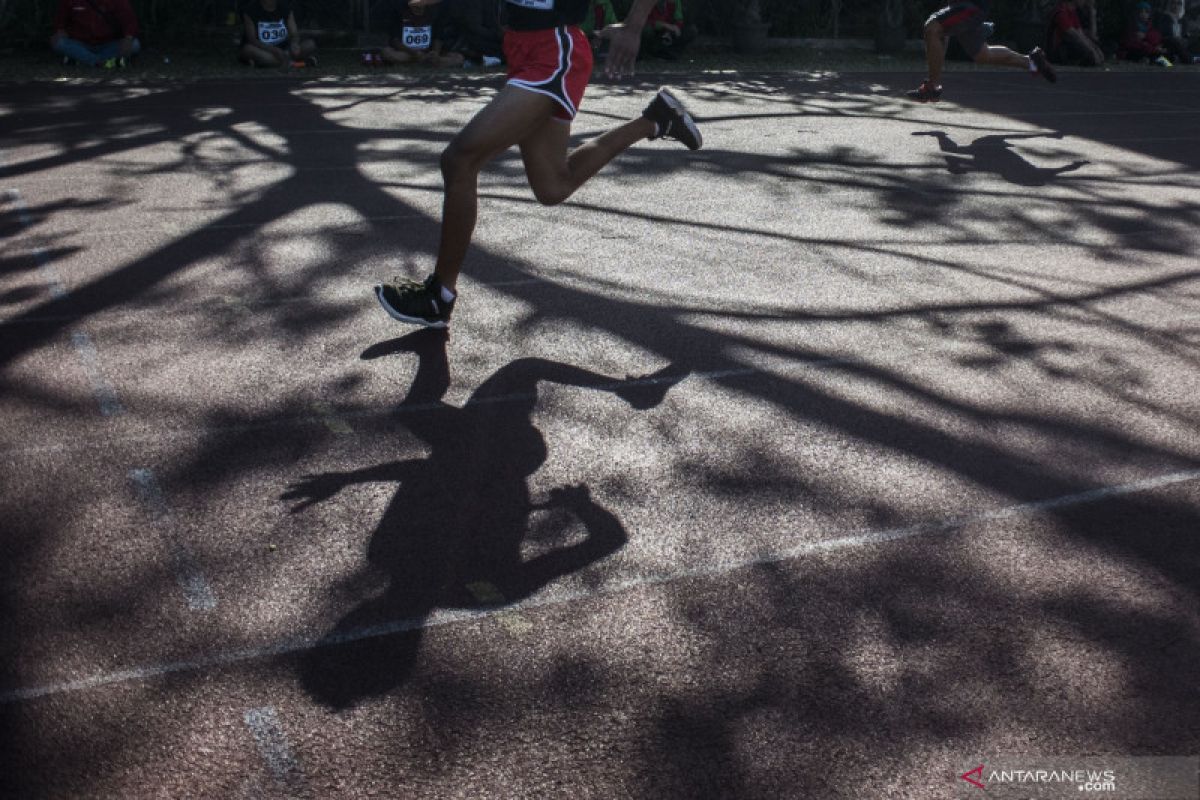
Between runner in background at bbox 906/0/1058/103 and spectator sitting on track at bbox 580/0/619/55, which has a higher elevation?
spectator sitting on track at bbox 580/0/619/55

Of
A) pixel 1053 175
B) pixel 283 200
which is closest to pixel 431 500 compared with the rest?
pixel 283 200

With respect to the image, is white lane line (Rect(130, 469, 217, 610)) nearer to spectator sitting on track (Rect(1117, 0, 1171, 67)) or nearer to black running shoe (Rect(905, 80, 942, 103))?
black running shoe (Rect(905, 80, 942, 103))

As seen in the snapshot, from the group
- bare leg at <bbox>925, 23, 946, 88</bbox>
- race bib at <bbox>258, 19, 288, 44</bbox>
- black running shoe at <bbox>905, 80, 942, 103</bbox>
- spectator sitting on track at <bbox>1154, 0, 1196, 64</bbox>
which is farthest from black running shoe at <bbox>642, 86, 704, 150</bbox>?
spectator sitting on track at <bbox>1154, 0, 1196, 64</bbox>

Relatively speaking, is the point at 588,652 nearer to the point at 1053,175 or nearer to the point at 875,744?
the point at 875,744

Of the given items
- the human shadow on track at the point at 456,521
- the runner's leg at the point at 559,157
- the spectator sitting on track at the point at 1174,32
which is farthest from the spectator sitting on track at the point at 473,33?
the human shadow on track at the point at 456,521

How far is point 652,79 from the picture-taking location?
1609 cm

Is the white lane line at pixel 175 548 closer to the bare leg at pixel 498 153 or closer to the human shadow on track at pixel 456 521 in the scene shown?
the human shadow on track at pixel 456 521

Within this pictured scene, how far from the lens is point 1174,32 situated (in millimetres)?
22094

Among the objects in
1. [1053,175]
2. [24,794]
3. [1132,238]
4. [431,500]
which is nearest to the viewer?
[24,794]

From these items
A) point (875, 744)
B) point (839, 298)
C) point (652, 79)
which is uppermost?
point (652, 79)

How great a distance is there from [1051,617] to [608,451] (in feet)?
5.34

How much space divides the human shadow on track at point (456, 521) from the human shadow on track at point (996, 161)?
5.68 m

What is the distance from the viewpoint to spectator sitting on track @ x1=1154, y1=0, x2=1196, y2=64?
70.9ft

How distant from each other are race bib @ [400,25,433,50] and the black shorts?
21.9 ft
